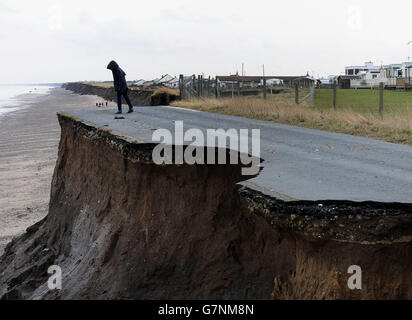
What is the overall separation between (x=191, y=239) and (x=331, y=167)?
6.44ft

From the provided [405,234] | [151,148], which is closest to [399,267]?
[405,234]

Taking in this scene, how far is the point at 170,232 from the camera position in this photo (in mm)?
6070

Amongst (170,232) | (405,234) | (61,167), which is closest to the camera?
(405,234)

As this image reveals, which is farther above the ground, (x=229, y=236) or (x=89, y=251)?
(x=229, y=236)

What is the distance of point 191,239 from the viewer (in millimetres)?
5824

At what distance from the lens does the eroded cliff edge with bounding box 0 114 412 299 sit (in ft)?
11.8

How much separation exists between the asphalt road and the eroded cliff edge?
0.33 meters
